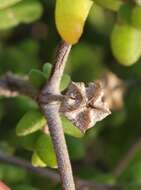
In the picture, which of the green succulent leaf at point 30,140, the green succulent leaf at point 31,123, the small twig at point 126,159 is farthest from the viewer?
the small twig at point 126,159

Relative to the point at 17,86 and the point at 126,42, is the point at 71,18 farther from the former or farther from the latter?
the point at 17,86

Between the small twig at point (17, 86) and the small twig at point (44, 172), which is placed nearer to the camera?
the small twig at point (17, 86)

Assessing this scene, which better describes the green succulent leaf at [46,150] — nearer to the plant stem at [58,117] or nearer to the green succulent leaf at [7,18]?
the plant stem at [58,117]

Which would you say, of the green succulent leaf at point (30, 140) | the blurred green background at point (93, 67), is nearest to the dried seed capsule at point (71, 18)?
the green succulent leaf at point (30, 140)

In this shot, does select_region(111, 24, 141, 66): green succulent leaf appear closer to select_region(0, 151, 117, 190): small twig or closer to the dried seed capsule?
the dried seed capsule

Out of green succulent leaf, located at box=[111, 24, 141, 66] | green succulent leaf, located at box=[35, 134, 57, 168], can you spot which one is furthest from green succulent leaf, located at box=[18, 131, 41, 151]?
green succulent leaf, located at box=[111, 24, 141, 66]

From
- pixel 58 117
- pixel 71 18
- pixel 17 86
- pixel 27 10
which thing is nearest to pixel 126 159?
pixel 27 10
